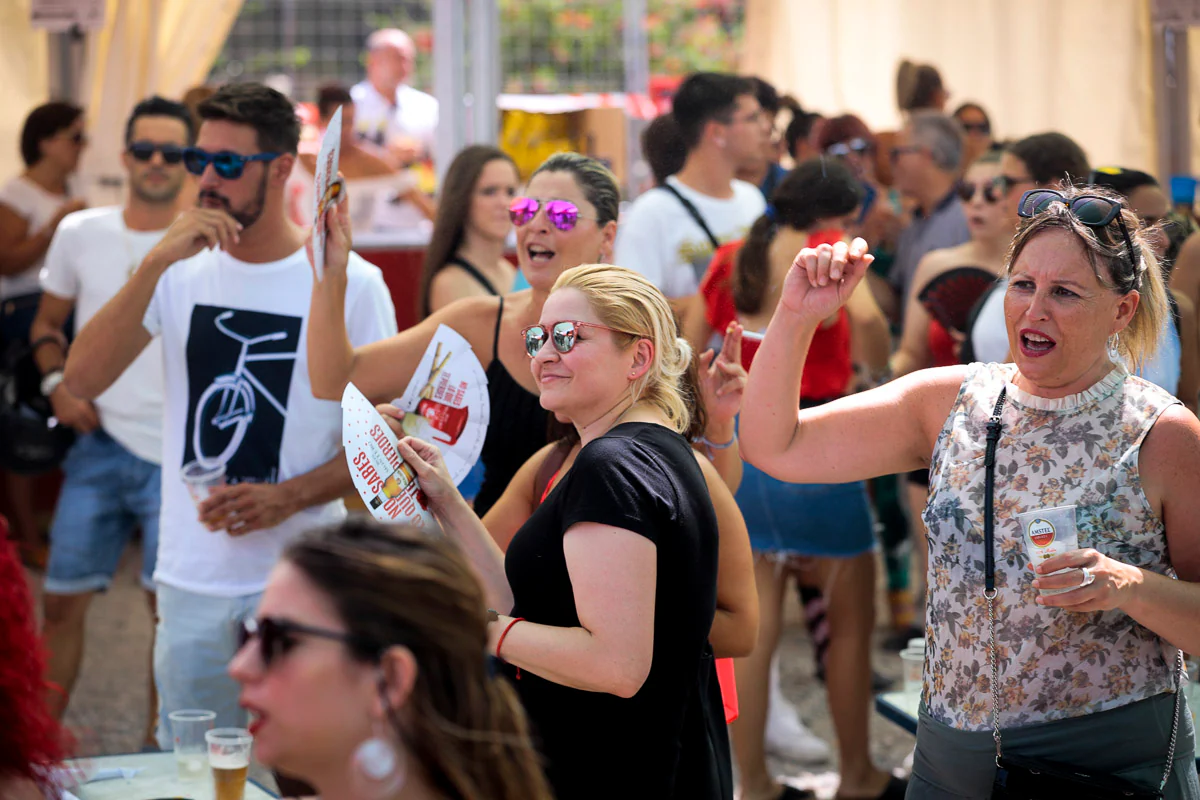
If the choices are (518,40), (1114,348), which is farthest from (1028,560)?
(518,40)

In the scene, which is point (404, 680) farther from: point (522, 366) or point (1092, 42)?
point (1092, 42)

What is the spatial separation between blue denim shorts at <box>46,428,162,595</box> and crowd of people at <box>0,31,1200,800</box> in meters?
0.01

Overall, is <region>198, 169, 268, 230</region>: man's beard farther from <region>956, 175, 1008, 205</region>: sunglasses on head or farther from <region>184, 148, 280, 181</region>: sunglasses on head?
<region>956, 175, 1008, 205</region>: sunglasses on head

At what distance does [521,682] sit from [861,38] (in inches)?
291

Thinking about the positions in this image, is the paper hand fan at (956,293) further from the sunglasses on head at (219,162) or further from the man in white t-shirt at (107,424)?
the man in white t-shirt at (107,424)

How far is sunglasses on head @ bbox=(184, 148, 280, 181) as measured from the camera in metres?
3.25

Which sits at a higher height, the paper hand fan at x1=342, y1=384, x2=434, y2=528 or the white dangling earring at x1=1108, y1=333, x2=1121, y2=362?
the white dangling earring at x1=1108, y1=333, x2=1121, y2=362

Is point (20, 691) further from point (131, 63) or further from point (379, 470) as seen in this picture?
point (131, 63)

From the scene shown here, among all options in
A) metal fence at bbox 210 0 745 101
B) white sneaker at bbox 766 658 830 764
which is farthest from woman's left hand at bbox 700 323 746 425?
metal fence at bbox 210 0 745 101

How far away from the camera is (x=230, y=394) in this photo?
10.7 feet

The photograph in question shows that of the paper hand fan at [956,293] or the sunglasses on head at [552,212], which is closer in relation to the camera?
the sunglasses on head at [552,212]

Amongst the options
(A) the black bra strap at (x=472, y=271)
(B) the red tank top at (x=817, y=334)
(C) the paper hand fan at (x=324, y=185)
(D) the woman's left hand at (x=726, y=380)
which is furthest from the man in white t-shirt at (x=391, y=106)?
(D) the woman's left hand at (x=726, y=380)

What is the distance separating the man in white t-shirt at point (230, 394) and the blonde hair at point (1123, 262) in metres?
1.68

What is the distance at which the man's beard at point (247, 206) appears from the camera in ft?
10.7
